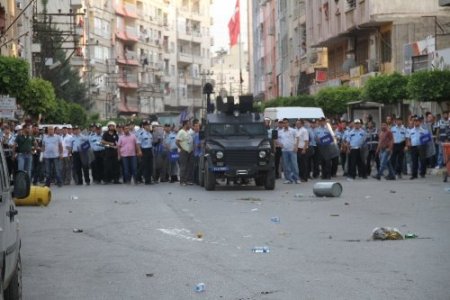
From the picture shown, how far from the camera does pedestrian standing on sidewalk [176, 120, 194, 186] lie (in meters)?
30.7

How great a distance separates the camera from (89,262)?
12.5 metres

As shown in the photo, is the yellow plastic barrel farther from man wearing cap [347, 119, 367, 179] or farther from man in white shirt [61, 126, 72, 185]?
man wearing cap [347, 119, 367, 179]

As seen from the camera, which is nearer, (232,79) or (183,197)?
(183,197)

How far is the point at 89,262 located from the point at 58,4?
69.3 m

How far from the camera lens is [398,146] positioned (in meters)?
30.3

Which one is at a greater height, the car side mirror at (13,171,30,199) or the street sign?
the street sign

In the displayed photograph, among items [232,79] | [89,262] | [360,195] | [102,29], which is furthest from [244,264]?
[232,79]

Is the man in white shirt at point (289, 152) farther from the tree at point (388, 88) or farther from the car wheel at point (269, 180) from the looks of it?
the tree at point (388, 88)

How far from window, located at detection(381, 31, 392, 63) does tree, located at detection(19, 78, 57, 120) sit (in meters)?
15.7

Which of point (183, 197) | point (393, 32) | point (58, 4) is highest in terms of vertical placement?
point (58, 4)

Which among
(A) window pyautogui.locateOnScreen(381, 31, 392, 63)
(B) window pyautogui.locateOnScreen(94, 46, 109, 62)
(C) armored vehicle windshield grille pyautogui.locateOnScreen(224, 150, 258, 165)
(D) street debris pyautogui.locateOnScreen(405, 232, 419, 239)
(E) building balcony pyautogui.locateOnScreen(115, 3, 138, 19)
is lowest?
(D) street debris pyautogui.locateOnScreen(405, 232, 419, 239)

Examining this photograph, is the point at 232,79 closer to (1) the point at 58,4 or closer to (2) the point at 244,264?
(1) the point at 58,4

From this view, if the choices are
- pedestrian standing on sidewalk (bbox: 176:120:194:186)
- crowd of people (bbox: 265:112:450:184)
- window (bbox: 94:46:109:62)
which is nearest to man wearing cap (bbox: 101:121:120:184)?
pedestrian standing on sidewalk (bbox: 176:120:194:186)

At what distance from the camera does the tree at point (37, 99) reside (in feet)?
146
